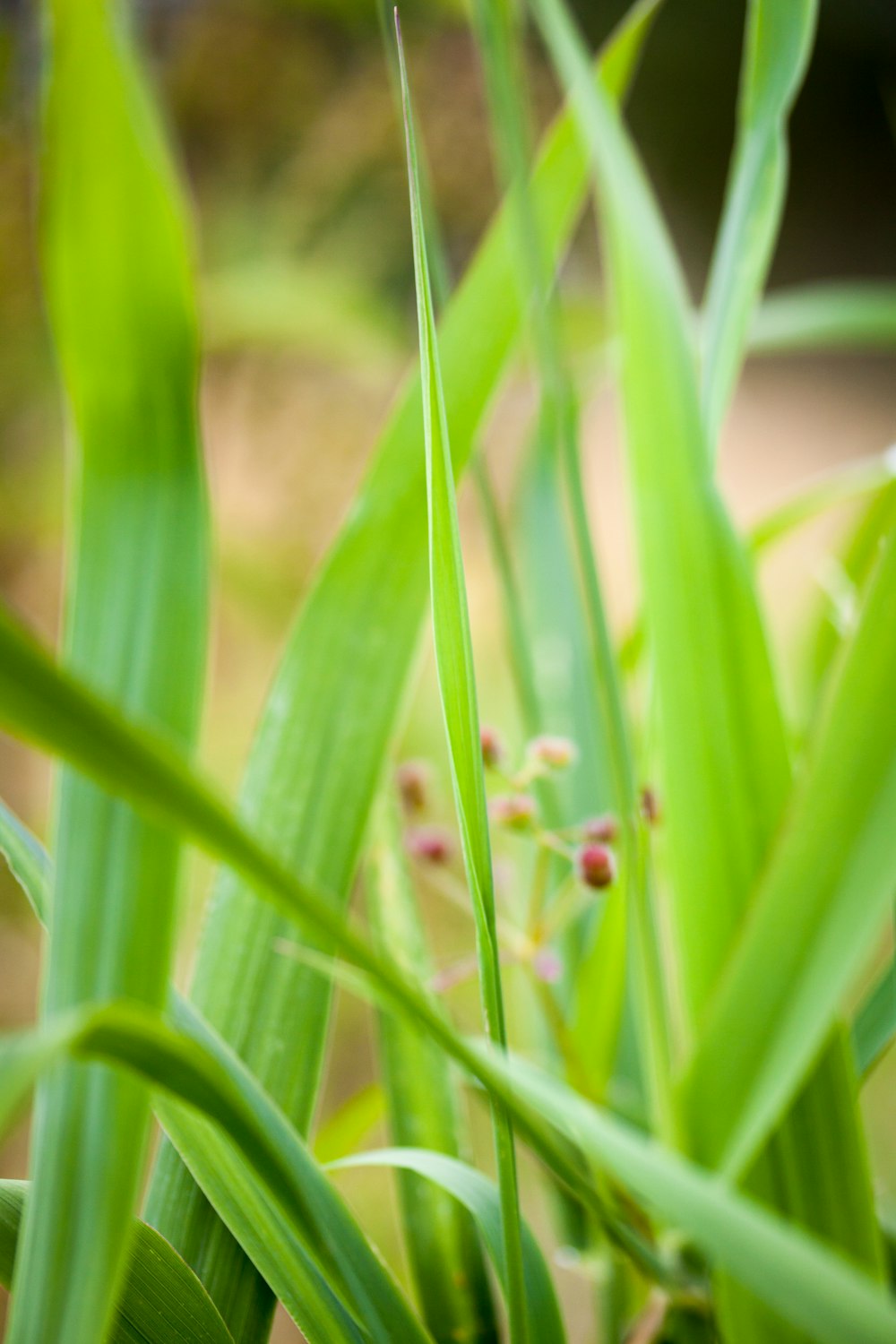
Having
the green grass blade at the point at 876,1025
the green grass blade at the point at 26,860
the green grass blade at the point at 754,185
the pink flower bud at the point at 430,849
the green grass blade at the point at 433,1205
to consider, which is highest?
the green grass blade at the point at 754,185

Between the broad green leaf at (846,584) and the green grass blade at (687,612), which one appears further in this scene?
the broad green leaf at (846,584)

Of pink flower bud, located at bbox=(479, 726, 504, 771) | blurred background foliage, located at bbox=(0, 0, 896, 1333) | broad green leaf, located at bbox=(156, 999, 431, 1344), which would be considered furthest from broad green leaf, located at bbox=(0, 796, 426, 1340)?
blurred background foliage, located at bbox=(0, 0, 896, 1333)

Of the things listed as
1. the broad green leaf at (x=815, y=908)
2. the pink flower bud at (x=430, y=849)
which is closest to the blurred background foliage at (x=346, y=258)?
the pink flower bud at (x=430, y=849)

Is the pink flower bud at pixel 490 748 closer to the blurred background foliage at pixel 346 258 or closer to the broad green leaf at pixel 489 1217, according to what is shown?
the broad green leaf at pixel 489 1217

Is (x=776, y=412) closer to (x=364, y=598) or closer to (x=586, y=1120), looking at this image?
(x=364, y=598)

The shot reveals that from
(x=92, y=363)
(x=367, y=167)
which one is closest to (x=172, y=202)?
(x=92, y=363)

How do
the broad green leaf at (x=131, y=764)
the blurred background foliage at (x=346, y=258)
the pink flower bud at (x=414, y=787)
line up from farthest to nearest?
the blurred background foliage at (x=346, y=258) → the pink flower bud at (x=414, y=787) → the broad green leaf at (x=131, y=764)

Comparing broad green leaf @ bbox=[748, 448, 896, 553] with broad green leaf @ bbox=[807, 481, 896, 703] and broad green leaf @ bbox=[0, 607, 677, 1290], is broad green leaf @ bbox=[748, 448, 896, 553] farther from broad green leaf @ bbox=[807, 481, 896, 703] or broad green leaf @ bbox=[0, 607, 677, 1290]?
broad green leaf @ bbox=[0, 607, 677, 1290]
